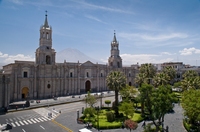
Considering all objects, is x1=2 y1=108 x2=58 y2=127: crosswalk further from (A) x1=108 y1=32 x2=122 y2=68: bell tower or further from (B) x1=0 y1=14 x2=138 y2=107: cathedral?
(A) x1=108 y1=32 x2=122 y2=68: bell tower

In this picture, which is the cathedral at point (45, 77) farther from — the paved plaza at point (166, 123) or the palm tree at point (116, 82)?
the palm tree at point (116, 82)

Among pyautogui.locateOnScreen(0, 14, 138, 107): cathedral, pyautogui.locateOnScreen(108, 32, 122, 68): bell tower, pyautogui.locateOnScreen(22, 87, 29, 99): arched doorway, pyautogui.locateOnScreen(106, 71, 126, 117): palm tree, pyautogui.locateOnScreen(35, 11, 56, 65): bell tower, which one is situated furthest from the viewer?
pyautogui.locateOnScreen(108, 32, 122, 68): bell tower

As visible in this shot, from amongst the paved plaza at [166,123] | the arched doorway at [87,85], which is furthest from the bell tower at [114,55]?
the paved plaza at [166,123]

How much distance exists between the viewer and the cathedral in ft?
155

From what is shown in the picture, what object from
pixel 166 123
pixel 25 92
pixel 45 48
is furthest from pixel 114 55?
pixel 166 123

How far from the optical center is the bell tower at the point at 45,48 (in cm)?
5331

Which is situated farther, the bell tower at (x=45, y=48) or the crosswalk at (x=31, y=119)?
the bell tower at (x=45, y=48)

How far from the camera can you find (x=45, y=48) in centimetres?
5425

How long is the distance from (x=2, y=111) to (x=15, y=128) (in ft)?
42.5

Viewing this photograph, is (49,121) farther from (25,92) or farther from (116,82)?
(25,92)

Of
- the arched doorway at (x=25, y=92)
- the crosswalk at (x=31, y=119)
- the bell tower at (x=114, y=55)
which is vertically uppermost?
the bell tower at (x=114, y=55)

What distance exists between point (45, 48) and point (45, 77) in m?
10.0

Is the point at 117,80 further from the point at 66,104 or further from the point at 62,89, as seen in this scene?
the point at 62,89

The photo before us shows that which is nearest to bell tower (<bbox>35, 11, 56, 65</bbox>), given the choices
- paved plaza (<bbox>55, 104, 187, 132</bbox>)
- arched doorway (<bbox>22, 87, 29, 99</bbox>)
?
arched doorway (<bbox>22, 87, 29, 99</bbox>)
